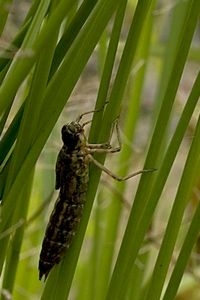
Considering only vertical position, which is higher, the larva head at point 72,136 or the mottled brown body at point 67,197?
the larva head at point 72,136

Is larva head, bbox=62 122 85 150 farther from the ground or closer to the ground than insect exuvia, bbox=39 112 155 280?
farther from the ground

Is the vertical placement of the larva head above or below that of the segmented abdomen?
above
